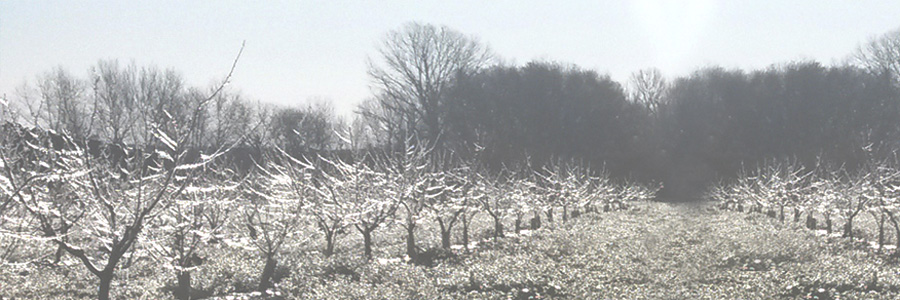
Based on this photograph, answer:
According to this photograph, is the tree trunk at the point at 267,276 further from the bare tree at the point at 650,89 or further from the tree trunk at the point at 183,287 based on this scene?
the bare tree at the point at 650,89

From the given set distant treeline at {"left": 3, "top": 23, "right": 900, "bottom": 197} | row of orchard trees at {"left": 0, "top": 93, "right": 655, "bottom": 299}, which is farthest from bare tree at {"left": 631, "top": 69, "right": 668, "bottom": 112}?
row of orchard trees at {"left": 0, "top": 93, "right": 655, "bottom": 299}

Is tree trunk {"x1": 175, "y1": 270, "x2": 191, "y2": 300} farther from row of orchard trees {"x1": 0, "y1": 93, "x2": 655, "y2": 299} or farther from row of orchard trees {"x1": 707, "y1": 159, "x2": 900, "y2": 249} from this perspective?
row of orchard trees {"x1": 707, "y1": 159, "x2": 900, "y2": 249}

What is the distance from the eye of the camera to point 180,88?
125 ft

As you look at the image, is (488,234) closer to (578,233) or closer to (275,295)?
(578,233)

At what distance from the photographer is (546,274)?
1252cm

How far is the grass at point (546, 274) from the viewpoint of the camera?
10781 millimetres

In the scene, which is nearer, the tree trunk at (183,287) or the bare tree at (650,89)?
the tree trunk at (183,287)

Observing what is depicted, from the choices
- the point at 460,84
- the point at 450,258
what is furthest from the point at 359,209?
the point at 460,84

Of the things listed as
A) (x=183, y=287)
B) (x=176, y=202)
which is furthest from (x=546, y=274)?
(x=176, y=202)

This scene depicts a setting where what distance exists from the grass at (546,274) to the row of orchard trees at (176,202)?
504 mm

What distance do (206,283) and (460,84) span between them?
3981cm

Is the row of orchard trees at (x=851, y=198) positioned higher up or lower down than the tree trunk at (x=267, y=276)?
higher up

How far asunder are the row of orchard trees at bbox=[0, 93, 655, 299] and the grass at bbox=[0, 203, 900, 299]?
19.8 inches

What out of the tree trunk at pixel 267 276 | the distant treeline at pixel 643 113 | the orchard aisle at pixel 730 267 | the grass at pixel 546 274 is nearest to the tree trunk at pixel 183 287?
the grass at pixel 546 274
